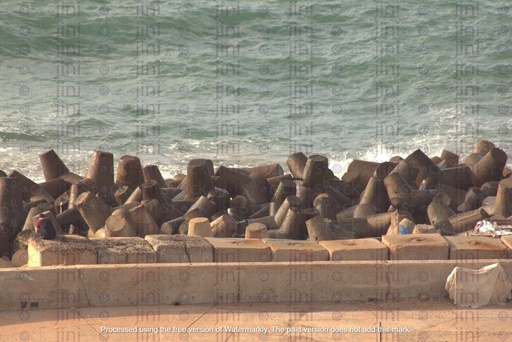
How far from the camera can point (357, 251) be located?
10930 millimetres

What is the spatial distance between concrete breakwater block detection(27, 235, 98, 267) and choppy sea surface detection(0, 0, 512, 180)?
34.7ft

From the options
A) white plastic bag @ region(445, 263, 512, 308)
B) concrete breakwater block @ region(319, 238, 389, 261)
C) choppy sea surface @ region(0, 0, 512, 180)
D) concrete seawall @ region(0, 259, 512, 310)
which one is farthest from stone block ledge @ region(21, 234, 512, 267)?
choppy sea surface @ region(0, 0, 512, 180)

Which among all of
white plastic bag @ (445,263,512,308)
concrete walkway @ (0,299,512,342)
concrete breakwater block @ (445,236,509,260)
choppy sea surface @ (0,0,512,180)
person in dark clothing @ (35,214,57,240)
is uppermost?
choppy sea surface @ (0,0,512,180)

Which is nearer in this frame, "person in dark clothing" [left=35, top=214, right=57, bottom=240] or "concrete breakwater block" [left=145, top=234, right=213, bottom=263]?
"concrete breakwater block" [left=145, top=234, right=213, bottom=263]

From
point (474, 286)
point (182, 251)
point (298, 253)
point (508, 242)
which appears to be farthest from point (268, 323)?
point (508, 242)

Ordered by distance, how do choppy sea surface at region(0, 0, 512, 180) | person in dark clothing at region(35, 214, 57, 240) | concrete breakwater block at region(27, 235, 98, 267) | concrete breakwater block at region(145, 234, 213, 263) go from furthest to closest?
choppy sea surface at region(0, 0, 512, 180) → person in dark clothing at region(35, 214, 57, 240) → concrete breakwater block at region(145, 234, 213, 263) → concrete breakwater block at region(27, 235, 98, 267)

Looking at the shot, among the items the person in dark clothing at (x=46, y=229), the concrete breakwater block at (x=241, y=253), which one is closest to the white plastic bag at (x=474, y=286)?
the concrete breakwater block at (x=241, y=253)

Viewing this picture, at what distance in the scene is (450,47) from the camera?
31.8 m

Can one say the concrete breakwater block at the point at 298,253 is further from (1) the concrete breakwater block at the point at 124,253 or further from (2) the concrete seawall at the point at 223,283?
(1) the concrete breakwater block at the point at 124,253

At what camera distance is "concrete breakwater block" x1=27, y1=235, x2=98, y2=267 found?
34.9ft

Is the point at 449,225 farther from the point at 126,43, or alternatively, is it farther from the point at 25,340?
the point at 126,43

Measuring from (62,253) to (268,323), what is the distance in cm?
209

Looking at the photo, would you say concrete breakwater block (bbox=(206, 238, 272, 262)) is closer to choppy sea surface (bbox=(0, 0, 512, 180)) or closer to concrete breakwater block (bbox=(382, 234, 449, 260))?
concrete breakwater block (bbox=(382, 234, 449, 260))

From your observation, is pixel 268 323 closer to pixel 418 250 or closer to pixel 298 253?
pixel 298 253
